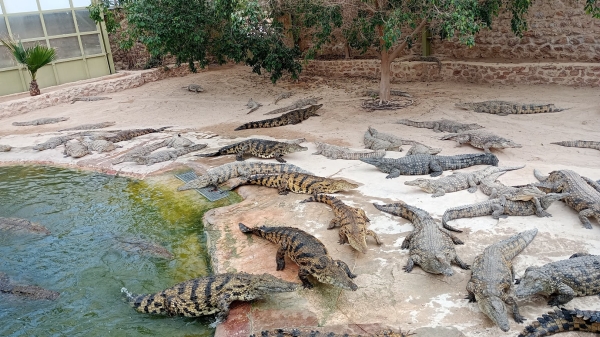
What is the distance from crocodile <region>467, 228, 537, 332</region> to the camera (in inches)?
133

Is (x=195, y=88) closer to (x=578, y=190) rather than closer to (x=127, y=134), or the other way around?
(x=127, y=134)

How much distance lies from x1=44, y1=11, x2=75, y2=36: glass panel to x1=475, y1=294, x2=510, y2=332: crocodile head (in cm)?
1537

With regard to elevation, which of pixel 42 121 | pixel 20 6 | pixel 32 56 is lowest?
pixel 42 121

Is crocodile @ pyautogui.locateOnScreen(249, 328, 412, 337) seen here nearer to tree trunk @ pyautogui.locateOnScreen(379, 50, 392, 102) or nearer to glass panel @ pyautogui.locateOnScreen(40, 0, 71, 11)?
tree trunk @ pyautogui.locateOnScreen(379, 50, 392, 102)

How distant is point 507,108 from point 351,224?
6.48 m

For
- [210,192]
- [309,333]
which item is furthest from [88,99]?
[309,333]

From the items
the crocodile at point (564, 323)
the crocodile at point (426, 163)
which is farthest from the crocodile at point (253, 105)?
the crocodile at point (564, 323)

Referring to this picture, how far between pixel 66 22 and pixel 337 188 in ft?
42.6

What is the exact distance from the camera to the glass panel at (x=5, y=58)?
13914 mm


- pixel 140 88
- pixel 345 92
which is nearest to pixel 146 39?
pixel 140 88

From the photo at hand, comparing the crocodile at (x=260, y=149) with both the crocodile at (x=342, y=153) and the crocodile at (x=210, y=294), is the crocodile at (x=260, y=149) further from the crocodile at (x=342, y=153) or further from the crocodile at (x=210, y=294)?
the crocodile at (x=210, y=294)

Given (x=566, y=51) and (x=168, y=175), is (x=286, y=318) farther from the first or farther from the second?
(x=566, y=51)

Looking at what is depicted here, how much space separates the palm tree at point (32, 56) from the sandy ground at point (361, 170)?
86cm

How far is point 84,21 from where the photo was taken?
1542 cm
